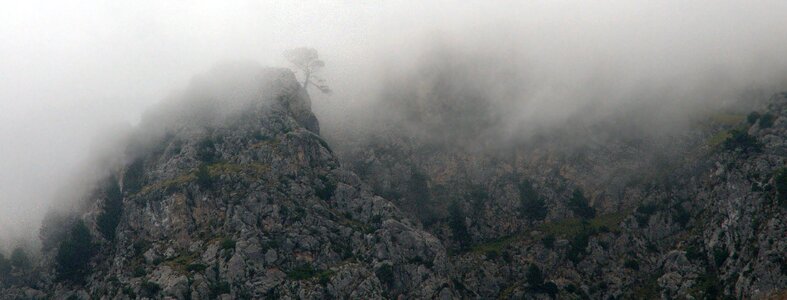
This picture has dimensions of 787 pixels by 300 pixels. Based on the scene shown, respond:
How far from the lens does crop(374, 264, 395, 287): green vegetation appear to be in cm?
17188

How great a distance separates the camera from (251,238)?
172 metres

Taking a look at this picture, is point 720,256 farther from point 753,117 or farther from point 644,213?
point 753,117

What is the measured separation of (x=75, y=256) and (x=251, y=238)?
48.0 metres

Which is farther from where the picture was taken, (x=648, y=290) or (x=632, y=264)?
(x=632, y=264)

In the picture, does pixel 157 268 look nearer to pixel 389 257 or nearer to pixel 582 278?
pixel 389 257

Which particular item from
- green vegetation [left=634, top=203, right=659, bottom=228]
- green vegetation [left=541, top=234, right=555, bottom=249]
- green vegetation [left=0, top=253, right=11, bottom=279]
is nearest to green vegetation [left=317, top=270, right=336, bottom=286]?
green vegetation [left=541, top=234, right=555, bottom=249]

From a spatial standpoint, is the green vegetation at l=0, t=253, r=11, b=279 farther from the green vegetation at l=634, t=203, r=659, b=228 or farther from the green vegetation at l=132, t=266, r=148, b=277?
the green vegetation at l=634, t=203, r=659, b=228

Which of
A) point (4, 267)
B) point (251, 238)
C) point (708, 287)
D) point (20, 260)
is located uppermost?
point (251, 238)

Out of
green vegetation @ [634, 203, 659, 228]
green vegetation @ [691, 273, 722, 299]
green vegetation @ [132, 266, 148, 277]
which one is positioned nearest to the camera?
green vegetation @ [691, 273, 722, 299]

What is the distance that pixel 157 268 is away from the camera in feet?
557

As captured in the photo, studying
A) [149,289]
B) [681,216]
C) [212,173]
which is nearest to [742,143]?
[681,216]

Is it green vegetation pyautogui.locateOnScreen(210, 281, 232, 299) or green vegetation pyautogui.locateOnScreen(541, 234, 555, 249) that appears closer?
green vegetation pyautogui.locateOnScreen(210, 281, 232, 299)

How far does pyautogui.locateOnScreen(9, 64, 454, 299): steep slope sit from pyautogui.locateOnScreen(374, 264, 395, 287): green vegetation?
25cm

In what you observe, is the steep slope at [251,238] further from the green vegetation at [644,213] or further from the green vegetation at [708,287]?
the green vegetation at [708,287]
